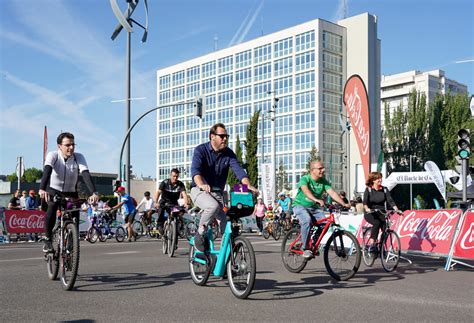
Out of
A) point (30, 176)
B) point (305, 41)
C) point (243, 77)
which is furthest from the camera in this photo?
point (30, 176)

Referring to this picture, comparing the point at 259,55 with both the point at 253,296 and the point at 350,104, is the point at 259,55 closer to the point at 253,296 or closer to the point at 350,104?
the point at 350,104

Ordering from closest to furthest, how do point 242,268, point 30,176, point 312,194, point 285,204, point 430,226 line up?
point 242,268
point 312,194
point 430,226
point 285,204
point 30,176

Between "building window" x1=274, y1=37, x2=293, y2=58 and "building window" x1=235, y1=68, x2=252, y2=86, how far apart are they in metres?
6.07

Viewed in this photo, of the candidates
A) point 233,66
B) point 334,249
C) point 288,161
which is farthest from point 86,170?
point 233,66

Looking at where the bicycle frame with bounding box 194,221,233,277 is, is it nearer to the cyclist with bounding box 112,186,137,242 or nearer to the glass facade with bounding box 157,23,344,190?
Answer: the cyclist with bounding box 112,186,137,242

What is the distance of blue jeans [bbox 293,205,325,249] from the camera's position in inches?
360

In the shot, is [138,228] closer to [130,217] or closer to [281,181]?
[130,217]

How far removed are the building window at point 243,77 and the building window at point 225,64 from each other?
2.24m

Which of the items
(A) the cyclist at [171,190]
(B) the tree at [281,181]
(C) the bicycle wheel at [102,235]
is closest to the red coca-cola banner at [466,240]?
(A) the cyclist at [171,190]

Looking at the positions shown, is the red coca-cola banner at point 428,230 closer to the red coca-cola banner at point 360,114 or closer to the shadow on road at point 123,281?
the shadow on road at point 123,281

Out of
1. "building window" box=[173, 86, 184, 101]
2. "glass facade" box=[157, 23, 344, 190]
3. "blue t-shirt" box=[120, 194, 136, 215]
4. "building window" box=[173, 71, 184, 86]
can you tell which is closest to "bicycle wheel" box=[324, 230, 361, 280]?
"blue t-shirt" box=[120, 194, 136, 215]

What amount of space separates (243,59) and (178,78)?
656 inches

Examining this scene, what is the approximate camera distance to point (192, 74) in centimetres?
9950

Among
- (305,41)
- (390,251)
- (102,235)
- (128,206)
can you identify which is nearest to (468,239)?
(390,251)
